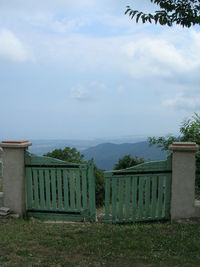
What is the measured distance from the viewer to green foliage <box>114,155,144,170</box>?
406 inches

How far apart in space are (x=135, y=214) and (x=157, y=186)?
0.63 meters

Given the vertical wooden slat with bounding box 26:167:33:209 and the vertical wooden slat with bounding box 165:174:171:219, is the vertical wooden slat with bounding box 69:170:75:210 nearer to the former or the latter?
the vertical wooden slat with bounding box 26:167:33:209

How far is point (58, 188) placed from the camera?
Answer: 680 centimetres

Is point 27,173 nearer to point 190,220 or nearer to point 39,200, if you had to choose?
point 39,200

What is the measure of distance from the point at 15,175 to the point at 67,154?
9.08ft

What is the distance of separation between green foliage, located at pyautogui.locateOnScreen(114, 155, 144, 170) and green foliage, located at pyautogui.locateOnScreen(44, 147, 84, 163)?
47.2 inches

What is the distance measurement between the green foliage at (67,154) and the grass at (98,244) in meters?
3.22

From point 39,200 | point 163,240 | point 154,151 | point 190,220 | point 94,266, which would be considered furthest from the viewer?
point 154,151

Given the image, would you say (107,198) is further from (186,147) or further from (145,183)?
(186,147)

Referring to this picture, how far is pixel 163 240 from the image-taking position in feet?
17.7

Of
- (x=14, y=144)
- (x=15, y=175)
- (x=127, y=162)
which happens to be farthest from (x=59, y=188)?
(x=127, y=162)

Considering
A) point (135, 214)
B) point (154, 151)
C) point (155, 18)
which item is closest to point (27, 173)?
point (135, 214)

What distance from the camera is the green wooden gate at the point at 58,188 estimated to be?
265 inches

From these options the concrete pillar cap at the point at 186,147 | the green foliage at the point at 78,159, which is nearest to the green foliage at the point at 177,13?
the concrete pillar cap at the point at 186,147
